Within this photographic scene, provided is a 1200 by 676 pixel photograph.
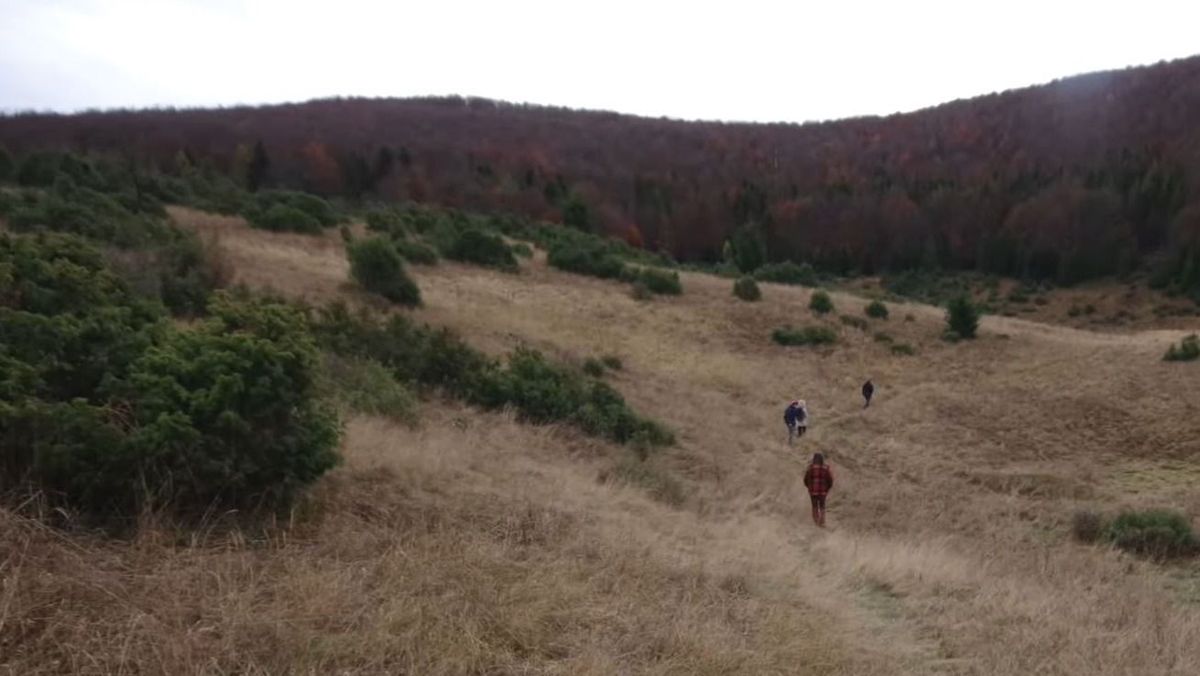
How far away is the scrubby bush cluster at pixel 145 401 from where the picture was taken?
3.99 metres

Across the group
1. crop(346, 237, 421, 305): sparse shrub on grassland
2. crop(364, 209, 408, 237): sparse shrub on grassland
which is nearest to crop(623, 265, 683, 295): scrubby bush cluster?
crop(364, 209, 408, 237): sparse shrub on grassland

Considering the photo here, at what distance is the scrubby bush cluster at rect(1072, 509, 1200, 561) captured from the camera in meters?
10.5

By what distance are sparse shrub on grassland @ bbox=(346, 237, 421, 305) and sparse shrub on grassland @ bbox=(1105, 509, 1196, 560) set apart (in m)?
17.7

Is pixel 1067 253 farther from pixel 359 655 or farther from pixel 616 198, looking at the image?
pixel 359 655

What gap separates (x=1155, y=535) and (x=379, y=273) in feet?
62.4

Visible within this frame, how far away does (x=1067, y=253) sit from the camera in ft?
200

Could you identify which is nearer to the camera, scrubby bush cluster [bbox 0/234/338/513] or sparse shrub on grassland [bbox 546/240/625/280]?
scrubby bush cluster [bbox 0/234/338/513]

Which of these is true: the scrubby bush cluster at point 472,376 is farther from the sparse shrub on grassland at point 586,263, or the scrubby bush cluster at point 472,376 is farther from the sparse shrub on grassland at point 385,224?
the sparse shrub on grassland at point 586,263

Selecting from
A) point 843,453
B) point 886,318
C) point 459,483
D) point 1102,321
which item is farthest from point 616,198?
point 459,483

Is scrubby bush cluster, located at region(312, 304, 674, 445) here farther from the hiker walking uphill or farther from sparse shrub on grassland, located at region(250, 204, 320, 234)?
sparse shrub on grassland, located at region(250, 204, 320, 234)

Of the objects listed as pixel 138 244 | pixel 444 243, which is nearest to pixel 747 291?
pixel 444 243

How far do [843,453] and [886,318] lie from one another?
1682 centimetres

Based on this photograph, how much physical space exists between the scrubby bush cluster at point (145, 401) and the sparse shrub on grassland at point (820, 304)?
29364 millimetres

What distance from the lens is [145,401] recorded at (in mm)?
4391
